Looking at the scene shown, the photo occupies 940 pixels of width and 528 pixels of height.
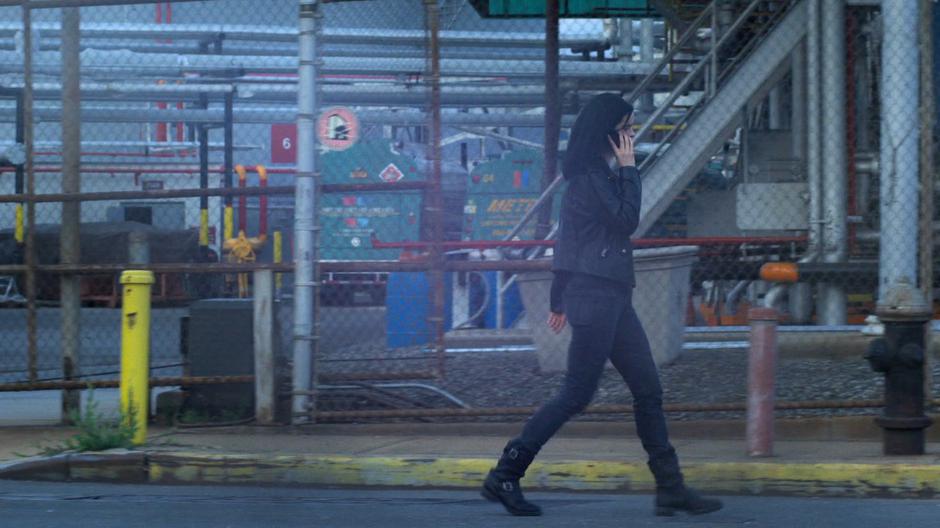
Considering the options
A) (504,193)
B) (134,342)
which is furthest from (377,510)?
A: (504,193)

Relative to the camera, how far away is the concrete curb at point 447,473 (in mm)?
6113

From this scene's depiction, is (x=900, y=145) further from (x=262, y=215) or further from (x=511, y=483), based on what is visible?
(x=262, y=215)

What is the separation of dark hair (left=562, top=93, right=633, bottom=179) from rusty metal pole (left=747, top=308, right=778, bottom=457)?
1.43 metres

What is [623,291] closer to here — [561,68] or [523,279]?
[523,279]

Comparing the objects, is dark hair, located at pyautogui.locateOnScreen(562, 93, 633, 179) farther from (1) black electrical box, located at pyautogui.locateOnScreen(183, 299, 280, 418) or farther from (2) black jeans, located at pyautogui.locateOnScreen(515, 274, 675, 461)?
(1) black electrical box, located at pyautogui.locateOnScreen(183, 299, 280, 418)

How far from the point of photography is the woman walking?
212 inches

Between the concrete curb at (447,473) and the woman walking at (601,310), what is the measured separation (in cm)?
85

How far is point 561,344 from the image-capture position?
29.5 ft

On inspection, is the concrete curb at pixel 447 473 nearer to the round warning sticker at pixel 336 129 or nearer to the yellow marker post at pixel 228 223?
the round warning sticker at pixel 336 129

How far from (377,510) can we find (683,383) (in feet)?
11.2

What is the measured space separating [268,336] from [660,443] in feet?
10.4

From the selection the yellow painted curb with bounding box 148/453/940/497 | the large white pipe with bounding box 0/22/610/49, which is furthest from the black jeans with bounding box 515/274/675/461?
the large white pipe with bounding box 0/22/610/49

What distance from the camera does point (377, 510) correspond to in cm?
586

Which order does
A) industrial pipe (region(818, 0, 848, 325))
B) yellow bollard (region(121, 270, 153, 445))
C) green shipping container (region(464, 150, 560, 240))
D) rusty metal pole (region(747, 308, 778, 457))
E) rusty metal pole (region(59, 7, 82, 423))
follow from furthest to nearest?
green shipping container (region(464, 150, 560, 240)) < industrial pipe (region(818, 0, 848, 325)) < rusty metal pole (region(59, 7, 82, 423)) < yellow bollard (region(121, 270, 153, 445)) < rusty metal pole (region(747, 308, 778, 457))
